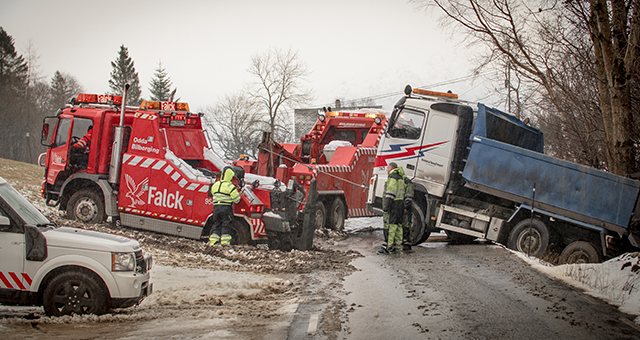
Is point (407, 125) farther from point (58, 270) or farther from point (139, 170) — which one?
point (58, 270)

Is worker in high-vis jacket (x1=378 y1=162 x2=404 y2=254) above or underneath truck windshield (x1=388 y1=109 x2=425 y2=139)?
underneath

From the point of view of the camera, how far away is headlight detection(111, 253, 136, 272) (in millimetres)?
5367

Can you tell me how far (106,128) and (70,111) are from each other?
1.25 meters

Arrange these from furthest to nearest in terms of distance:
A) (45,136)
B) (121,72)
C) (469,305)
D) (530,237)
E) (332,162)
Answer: (121,72) → (332,162) → (45,136) → (530,237) → (469,305)

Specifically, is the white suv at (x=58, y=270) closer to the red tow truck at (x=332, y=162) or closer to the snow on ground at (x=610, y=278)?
the snow on ground at (x=610, y=278)

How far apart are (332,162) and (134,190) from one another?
580 centimetres

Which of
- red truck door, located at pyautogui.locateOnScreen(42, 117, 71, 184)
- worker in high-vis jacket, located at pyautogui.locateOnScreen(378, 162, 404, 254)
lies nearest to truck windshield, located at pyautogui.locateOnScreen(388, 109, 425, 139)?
worker in high-vis jacket, located at pyautogui.locateOnScreen(378, 162, 404, 254)

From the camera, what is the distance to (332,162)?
576 inches

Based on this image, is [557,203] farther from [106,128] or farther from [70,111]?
[70,111]

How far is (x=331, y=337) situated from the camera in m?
4.80

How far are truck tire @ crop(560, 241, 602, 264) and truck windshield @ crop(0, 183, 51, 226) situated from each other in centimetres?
846

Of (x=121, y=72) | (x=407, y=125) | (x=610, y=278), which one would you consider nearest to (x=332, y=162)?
(x=407, y=125)

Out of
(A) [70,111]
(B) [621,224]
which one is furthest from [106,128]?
(B) [621,224]

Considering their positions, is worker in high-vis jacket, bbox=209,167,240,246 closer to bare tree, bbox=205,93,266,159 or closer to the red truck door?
the red truck door
